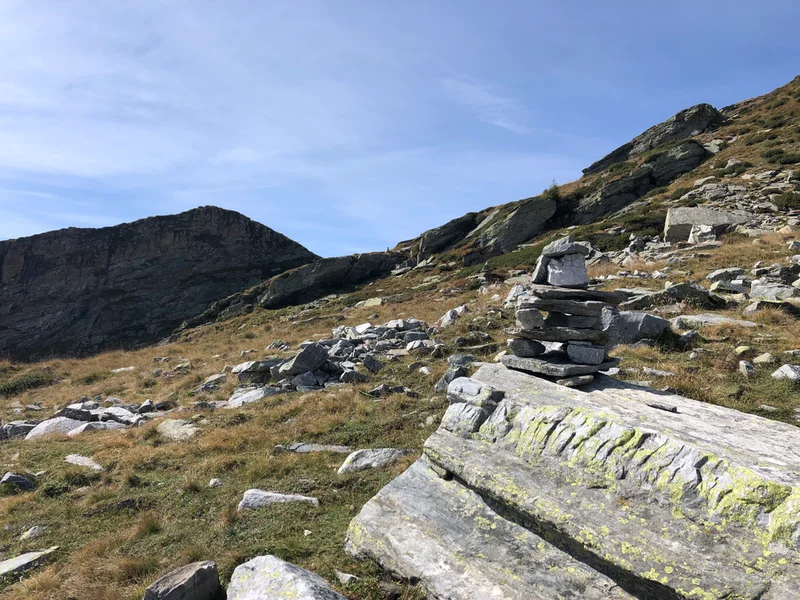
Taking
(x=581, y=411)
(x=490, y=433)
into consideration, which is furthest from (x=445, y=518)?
(x=581, y=411)

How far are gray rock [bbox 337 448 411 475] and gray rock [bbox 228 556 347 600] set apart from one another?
3.40 metres

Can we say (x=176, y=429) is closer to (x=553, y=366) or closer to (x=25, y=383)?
(x=553, y=366)

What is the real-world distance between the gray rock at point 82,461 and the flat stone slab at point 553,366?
9.75m

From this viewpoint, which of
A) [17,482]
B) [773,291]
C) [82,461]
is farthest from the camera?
[773,291]

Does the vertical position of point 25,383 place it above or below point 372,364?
below

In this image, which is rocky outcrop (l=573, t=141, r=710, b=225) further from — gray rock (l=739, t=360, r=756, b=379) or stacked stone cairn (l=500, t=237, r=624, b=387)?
stacked stone cairn (l=500, t=237, r=624, b=387)

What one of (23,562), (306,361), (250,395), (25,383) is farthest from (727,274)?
(25,383)

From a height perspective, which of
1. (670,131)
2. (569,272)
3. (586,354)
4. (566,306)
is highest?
(670,131)

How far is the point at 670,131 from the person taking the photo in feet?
191

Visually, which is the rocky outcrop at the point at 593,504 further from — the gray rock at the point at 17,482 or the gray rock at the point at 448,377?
the gray rock at the point at 17,482

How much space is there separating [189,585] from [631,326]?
41.9 ft

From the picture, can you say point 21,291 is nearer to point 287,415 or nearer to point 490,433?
point 287,415

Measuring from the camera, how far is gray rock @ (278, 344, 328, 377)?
1606 centimetres

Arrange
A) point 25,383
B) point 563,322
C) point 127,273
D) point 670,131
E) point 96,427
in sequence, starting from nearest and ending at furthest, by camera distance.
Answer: point 563,322, point 96,427, point 25,383, point 670,131, point 127,273
